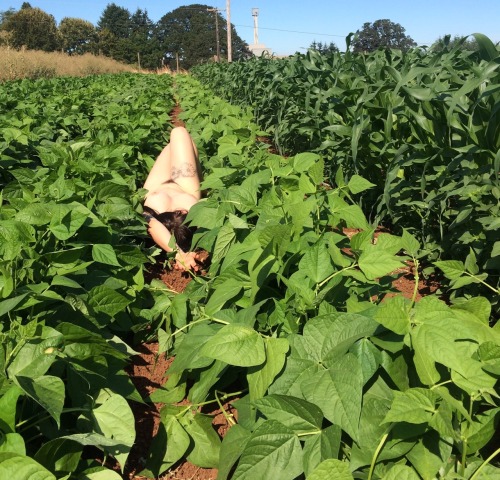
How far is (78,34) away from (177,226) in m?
83.7

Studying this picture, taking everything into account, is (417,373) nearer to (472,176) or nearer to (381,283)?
(381,283)

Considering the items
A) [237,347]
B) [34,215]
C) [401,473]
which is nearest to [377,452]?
[401,473]

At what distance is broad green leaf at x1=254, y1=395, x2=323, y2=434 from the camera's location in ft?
5.17

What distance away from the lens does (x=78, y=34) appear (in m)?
78.5

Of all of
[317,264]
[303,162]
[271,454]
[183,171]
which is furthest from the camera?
[183,171]

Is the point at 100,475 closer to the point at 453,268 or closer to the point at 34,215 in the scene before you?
the point at 34,215

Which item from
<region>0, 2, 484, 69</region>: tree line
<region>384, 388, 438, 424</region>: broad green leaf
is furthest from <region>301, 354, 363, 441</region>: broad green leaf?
<region>0, 2, 484, 69</region>: tree line

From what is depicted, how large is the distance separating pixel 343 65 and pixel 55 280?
4526 mm

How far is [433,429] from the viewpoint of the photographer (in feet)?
5.01

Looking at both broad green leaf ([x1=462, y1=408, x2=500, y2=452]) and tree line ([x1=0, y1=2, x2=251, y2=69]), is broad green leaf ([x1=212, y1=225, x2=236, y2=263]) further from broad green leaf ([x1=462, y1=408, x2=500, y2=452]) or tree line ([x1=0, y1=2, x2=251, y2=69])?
tree line ([x1=0, y1=2, x2=251, y2=69])

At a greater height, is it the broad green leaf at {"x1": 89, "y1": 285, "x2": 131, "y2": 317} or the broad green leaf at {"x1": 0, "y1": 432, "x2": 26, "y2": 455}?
the broad green leaf at {"x1": 89, "y1": 285, "x2": 131, "y2": 317}

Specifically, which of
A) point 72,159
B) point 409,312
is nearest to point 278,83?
point 72,159

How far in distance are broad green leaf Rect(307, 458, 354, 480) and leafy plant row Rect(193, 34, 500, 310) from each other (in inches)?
76.9

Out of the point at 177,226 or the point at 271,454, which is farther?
the point at 177,226
